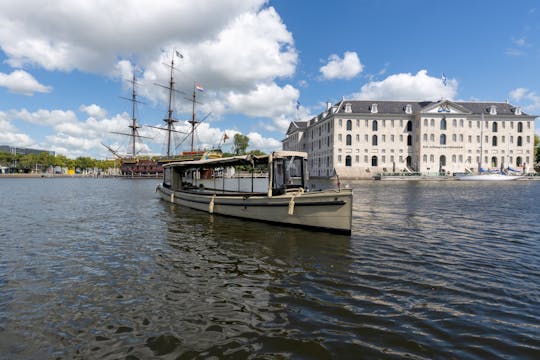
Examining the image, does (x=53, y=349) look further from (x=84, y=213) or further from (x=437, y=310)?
(x=84, y=213)

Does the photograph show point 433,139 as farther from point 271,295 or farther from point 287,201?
point 271,295

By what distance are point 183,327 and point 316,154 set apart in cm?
9408

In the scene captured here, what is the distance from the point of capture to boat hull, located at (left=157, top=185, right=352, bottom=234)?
40.6 ft

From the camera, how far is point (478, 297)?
6.32m

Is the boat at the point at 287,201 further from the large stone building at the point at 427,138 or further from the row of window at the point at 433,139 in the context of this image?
the row of window at the point at 433,139

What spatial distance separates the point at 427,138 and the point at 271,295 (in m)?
84.7

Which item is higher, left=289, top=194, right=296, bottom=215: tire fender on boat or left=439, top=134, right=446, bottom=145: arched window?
left=439, top=134, right=446, bottom=145: arched window

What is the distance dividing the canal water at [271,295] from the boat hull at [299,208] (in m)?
0.81

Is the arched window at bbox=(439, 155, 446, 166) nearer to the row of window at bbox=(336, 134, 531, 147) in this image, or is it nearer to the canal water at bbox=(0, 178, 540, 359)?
the row of window at bbox=(336, 134, 531, 147)

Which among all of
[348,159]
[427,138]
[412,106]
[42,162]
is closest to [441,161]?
[427,138]

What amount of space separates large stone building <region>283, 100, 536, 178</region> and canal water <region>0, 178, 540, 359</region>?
232 feet

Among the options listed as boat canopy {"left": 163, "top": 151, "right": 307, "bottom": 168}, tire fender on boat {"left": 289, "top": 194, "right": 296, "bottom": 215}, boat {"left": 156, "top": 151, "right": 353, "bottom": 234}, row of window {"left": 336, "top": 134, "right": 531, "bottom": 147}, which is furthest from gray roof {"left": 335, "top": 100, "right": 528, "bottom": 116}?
tire fender on boat {"left": 289, "top": 194, "right": 296, "bottom": 215}

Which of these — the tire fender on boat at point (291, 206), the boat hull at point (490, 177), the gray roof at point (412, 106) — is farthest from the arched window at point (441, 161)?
the tire fender on boat at point (291, 206)

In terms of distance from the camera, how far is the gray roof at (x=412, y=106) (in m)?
82.1
